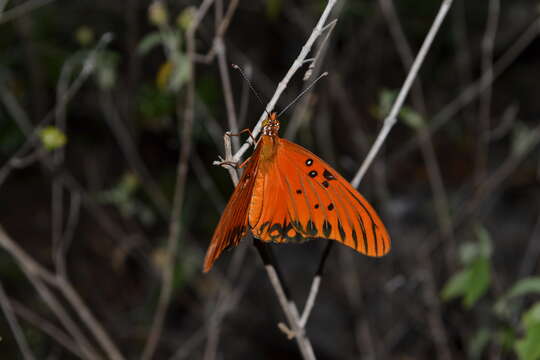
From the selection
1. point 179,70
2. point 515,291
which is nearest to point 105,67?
point 179,70

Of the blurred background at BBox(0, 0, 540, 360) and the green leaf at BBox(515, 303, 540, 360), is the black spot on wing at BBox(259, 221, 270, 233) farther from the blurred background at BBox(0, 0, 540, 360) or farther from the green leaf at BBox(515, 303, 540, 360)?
the blurred background at BBox(0, 0, 540, 360)

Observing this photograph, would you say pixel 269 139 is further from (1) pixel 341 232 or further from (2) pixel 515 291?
(2) pixel 515 291

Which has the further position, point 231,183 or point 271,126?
point 231,183

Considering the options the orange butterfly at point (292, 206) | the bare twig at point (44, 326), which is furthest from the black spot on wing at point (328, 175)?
the bare twig at point (44, 326)

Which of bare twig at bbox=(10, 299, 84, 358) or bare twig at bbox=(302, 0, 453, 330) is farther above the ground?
bare twig at bbox=(302, 0, 453, 330)

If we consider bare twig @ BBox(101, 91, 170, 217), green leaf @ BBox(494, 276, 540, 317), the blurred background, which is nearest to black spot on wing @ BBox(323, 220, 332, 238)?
green leaf @ BBox(494, 276, 540, 317)

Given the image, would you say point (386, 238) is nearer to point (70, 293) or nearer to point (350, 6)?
point (70, 293)

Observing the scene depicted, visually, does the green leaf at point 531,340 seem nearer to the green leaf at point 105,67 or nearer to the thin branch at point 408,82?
the thin branch at point 408,82
